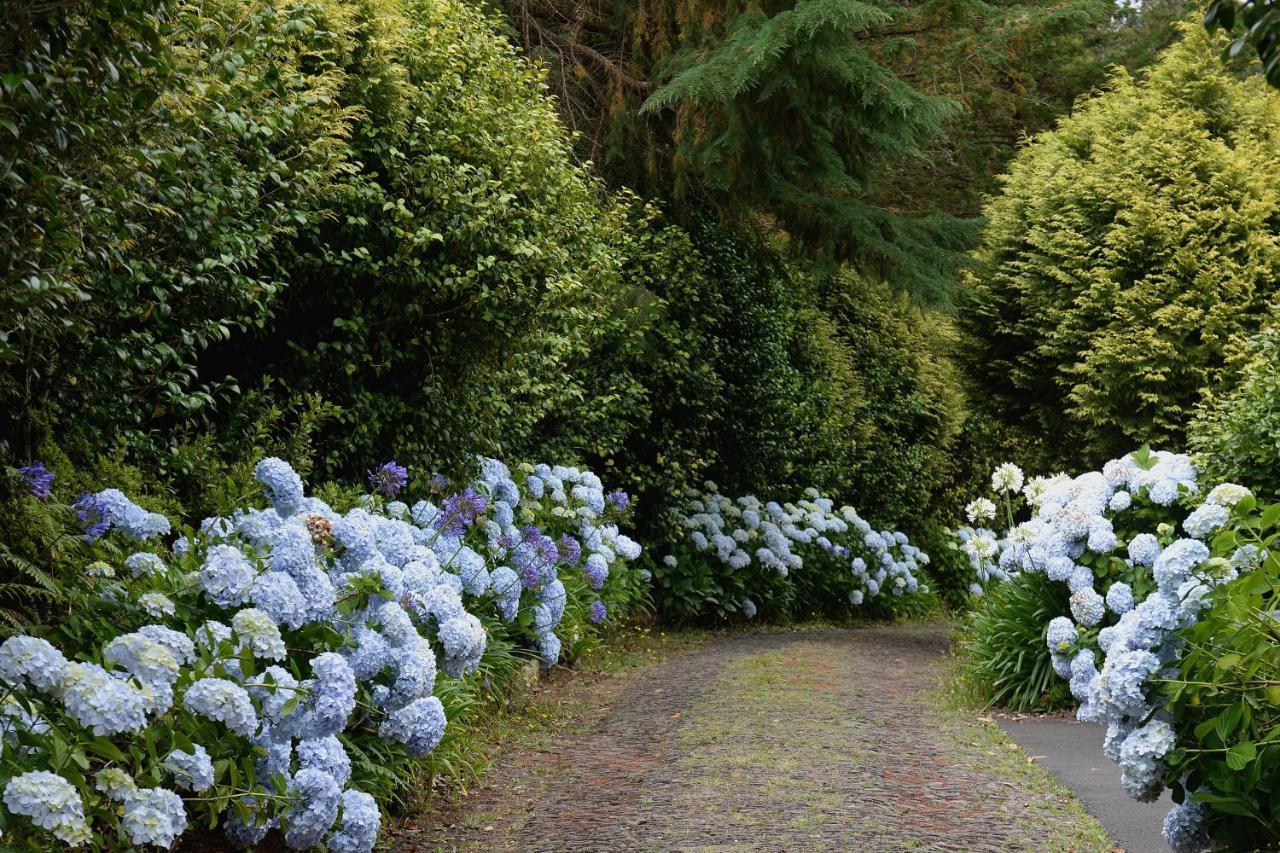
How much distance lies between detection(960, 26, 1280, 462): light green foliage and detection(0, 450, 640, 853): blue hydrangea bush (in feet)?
26.9

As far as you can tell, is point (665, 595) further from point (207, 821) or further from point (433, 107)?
point (207, 821)

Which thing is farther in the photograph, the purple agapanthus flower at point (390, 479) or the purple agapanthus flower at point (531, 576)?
the purple agapanthus flower at point (531, 576)

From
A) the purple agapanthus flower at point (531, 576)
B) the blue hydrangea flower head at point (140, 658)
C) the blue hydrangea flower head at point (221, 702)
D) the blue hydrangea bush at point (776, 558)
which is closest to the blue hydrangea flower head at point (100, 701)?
the blue hydrangea flower head at point (140, 658)

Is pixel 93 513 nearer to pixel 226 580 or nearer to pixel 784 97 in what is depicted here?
pixel 226 580

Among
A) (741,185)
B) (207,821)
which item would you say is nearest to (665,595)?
(741,185)

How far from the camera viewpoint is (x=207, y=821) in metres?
3.44

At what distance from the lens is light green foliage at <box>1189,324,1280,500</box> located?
19.9ft

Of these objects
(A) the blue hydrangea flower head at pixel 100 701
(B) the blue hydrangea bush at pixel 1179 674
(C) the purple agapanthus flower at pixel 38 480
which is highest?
(B) the blue hydrangea bush at pixel 1179 674

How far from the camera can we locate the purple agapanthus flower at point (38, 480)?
156 inches

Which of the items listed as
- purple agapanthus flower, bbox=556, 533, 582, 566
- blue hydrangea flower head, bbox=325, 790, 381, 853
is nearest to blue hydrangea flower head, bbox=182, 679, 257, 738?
blue hydrangea flower head, bbox=325, 790, 381, 853

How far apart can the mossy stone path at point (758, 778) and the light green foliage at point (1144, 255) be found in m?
4.88

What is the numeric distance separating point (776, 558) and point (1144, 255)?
4.52m

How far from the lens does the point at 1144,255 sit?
11.3 meters

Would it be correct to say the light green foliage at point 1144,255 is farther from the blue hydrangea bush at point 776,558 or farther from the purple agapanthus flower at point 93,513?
the purple agapanthus flower at point 93,513
